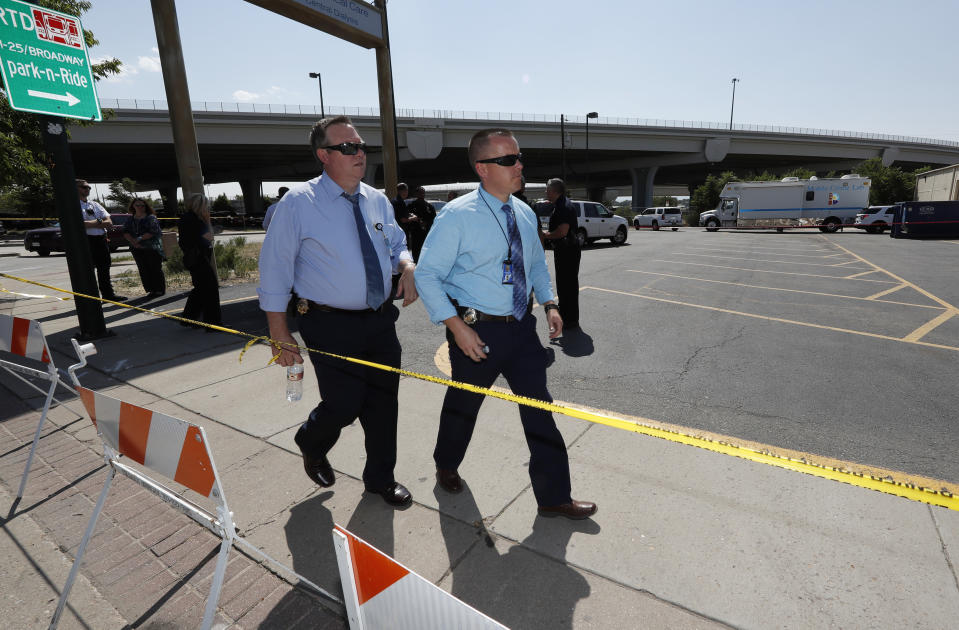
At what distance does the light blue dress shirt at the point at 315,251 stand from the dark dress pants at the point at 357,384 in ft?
0.40

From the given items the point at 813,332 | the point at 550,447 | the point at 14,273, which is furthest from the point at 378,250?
the point at 14,273

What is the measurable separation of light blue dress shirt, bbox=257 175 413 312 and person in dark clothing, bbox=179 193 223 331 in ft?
14.4

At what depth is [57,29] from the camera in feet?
16.8

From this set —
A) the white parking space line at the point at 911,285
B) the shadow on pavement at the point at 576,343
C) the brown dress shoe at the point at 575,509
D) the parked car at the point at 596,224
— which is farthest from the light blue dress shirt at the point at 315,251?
the parked car at the point at 596,224

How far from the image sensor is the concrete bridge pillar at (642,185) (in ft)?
182

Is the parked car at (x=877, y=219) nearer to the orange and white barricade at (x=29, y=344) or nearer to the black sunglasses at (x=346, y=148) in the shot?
the black sunglasses at (x=346, y=148)

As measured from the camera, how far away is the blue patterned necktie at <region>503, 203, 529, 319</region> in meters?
2.37

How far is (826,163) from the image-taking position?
58.7 meters

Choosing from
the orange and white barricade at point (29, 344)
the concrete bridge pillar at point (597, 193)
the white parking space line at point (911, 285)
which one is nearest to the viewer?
the orange and white barricade at point (29, 344)

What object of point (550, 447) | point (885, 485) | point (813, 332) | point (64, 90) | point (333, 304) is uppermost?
point (64, 90)

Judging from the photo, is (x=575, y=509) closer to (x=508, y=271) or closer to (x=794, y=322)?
(x=508, y=271)

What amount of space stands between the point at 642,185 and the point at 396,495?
59.9 m

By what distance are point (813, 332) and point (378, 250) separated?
5749 mm

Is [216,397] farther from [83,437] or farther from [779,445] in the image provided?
[779,445]
